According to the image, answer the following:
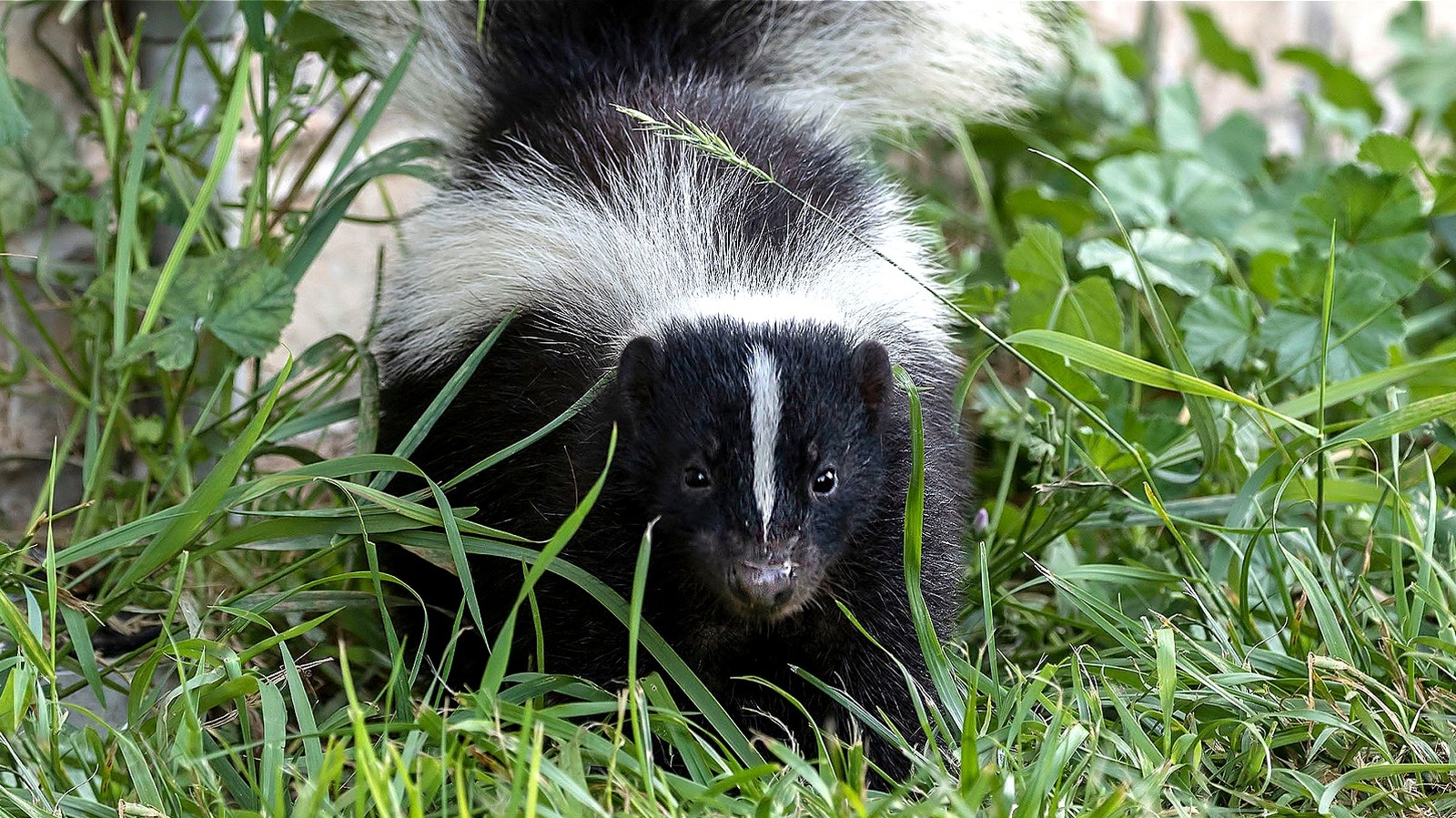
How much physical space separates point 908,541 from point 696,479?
0.41m

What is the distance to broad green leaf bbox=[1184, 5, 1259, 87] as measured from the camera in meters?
5.64

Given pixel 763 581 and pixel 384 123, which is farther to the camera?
pixel 384 123

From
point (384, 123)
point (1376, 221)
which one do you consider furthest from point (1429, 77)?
point (384, 123)

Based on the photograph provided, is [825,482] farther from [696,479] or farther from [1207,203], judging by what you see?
[1207,203]

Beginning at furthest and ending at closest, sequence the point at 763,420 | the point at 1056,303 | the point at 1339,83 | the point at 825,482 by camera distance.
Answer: the point at 1339,83 < the point at 1056,303 < the point at 825,482 < the point at 763,420

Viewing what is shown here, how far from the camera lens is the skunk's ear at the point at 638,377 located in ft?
8.84

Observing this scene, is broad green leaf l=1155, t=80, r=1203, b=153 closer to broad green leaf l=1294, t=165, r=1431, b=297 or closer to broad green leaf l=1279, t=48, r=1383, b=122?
broad green leaf l=1279, t=48, r=1383, b=122

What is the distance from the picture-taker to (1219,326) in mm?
3795

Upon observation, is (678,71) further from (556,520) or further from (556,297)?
(556,520)

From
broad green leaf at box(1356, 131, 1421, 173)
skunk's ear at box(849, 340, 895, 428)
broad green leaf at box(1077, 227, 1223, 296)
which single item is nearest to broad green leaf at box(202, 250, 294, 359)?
skunk's ear at box(849, 340, 895, 428)

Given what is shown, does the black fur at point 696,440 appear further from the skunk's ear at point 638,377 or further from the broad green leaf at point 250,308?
the broad green leaf at point 250,308

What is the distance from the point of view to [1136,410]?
12.2ft

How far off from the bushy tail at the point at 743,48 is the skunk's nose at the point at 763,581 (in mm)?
1603

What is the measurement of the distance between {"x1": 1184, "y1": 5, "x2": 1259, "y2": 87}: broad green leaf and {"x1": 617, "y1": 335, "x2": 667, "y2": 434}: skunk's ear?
386 centimetres
